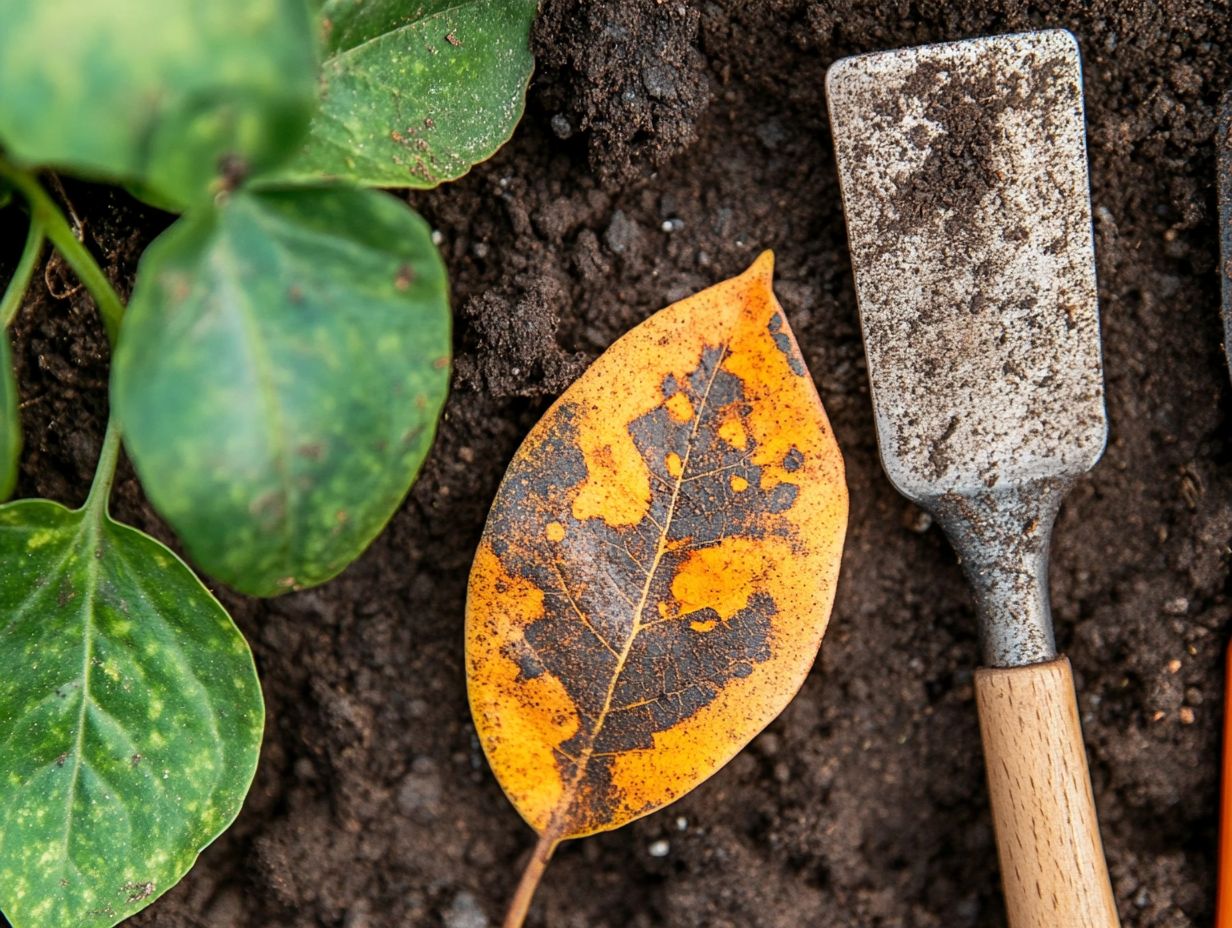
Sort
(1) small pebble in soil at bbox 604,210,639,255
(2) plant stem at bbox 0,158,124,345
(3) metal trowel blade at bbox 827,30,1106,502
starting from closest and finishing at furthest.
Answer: (2) plant stem at bbox 0,158,124,345 → (3) metal trowel blade at bbox 827,30,1106,502 → (1) small pebble in soil at bbox 604,210,639,255

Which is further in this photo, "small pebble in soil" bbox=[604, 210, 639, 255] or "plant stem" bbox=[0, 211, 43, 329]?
"small pebble in soil" bbox=[604, 210, 639, 255]

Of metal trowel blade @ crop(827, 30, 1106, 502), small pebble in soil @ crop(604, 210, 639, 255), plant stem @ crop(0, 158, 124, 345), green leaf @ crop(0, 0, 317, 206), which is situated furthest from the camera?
small pebble in soil @ crop(604, 210, 639, 255)

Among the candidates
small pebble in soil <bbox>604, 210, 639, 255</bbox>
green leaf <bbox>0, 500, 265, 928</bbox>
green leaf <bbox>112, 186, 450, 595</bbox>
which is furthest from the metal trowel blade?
green leaf <bbox>0, 500, 265, 928</bbox>

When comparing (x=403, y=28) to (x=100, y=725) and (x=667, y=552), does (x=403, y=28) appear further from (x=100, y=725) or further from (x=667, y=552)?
(x=100, y=725)

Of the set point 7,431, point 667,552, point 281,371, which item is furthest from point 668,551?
point 7,431

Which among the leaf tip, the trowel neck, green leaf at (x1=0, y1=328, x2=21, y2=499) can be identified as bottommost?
the trowel neck

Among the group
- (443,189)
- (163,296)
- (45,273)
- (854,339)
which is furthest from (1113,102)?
(45,273)

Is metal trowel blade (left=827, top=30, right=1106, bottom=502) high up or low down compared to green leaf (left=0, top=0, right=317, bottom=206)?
down

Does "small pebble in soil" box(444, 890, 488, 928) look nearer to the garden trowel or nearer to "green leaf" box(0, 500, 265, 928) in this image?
"green leaf" box(0, 500, 265, 928)
